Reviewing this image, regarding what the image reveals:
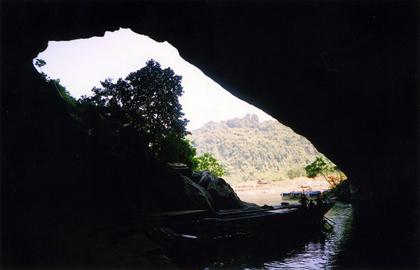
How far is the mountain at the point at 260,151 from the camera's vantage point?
449 feet

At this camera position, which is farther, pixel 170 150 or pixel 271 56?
pixel 170 150

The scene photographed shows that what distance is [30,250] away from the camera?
957 centimetres

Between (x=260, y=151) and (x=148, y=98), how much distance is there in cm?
13882

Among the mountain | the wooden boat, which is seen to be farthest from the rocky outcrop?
the mountain

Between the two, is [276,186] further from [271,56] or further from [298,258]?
[271,56]

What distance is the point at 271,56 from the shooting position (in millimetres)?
14383

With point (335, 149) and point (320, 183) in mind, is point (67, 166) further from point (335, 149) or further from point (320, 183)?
point (320, 183)

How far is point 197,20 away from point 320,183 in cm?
7136

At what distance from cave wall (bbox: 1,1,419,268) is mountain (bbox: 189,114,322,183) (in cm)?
9713

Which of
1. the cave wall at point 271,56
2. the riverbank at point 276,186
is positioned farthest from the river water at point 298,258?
the riverbank at point 276,186

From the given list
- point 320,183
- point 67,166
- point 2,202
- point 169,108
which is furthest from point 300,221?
point 320,183

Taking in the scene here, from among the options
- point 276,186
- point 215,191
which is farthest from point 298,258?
point 276,186

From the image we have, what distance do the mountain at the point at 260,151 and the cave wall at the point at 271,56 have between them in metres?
97.1

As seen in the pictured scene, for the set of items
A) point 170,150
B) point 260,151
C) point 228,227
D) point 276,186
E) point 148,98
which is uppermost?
point 260,151
